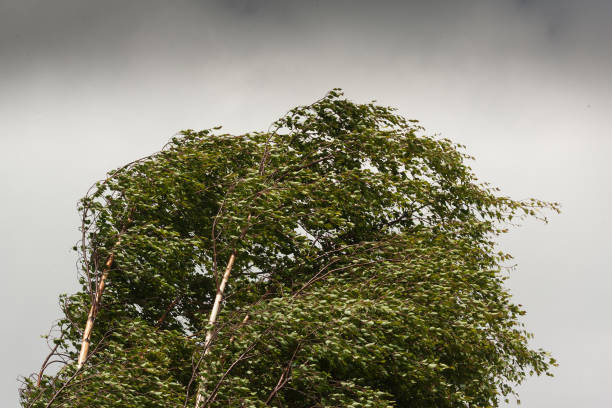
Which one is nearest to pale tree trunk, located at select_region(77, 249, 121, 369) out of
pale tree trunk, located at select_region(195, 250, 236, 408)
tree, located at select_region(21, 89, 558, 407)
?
tree, located at select_region(21, 89, 558, 407)

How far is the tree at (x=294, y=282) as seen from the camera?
9.95 m

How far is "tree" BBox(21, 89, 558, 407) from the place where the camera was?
32.6ft

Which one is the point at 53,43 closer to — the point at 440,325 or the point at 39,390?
the point at 39,390

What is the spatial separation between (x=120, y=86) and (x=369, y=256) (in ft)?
77.8

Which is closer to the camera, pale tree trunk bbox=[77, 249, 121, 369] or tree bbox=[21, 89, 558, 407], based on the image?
tree bbox=[21, 89, 558, 407]

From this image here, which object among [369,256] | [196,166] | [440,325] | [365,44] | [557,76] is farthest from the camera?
[365,44]

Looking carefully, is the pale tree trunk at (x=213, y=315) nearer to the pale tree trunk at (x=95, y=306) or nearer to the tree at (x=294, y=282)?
the tree at (x=294, y=282)

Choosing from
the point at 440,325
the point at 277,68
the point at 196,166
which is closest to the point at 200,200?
the point at 196,166

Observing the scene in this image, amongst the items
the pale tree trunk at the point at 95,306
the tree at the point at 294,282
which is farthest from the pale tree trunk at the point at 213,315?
the pale tree trunk at the point at 95,306

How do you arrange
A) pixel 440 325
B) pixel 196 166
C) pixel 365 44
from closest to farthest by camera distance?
pixel 440 325 < pixel 196 166 < pixel 365 44

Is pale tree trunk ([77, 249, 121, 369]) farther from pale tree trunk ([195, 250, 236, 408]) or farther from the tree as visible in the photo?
pale tree trunk ([195, 250, 236, 408])

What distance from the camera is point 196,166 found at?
44.1ft

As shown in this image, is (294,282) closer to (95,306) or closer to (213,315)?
(213,315)

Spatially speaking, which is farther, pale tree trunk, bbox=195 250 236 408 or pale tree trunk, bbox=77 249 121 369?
pale tree trunk, bbox=77 249 121 369
